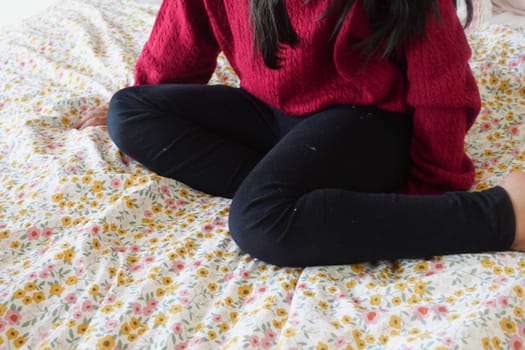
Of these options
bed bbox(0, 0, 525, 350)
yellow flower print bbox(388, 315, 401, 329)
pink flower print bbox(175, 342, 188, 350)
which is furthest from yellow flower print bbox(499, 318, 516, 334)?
pink flower print bbox(175, 342, 188, 350)

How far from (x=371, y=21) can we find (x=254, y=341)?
1.50 feet

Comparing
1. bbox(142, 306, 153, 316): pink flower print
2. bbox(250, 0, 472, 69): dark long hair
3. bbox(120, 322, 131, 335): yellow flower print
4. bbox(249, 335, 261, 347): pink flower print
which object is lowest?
bbox(142, 306, 153, 316): pink flower print

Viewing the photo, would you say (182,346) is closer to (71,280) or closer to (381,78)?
(71,280)

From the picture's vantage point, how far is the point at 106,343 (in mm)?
632

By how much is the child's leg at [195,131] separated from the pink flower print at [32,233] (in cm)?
20

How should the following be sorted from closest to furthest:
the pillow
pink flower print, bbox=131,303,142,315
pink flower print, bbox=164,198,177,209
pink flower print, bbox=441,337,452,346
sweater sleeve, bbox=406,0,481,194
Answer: pink flower print, bbox=441,337,452,346, pink flower print, bbox=131,303,142,315, sweater sleeve, bbox=406,0,481,194, pink flower print, bbox=164,198,177,209, the pillow

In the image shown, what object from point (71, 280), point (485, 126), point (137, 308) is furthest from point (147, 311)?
point (485, 126)

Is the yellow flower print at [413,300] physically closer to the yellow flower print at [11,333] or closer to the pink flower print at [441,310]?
the pink flower print at [441,310]

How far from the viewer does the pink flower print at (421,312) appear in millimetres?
639

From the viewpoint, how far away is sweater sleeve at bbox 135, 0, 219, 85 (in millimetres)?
979

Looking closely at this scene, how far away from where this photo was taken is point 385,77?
0.82 meters

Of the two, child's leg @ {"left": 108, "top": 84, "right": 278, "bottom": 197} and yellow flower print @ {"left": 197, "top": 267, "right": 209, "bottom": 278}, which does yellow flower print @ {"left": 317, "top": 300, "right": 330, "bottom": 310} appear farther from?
child's leg @ {"left": 108, "top": 84, "right": 278, "bottom": 197}

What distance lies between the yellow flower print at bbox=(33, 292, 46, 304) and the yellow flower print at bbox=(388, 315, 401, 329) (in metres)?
0.41

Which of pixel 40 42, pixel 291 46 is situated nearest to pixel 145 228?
pixel 291 46
